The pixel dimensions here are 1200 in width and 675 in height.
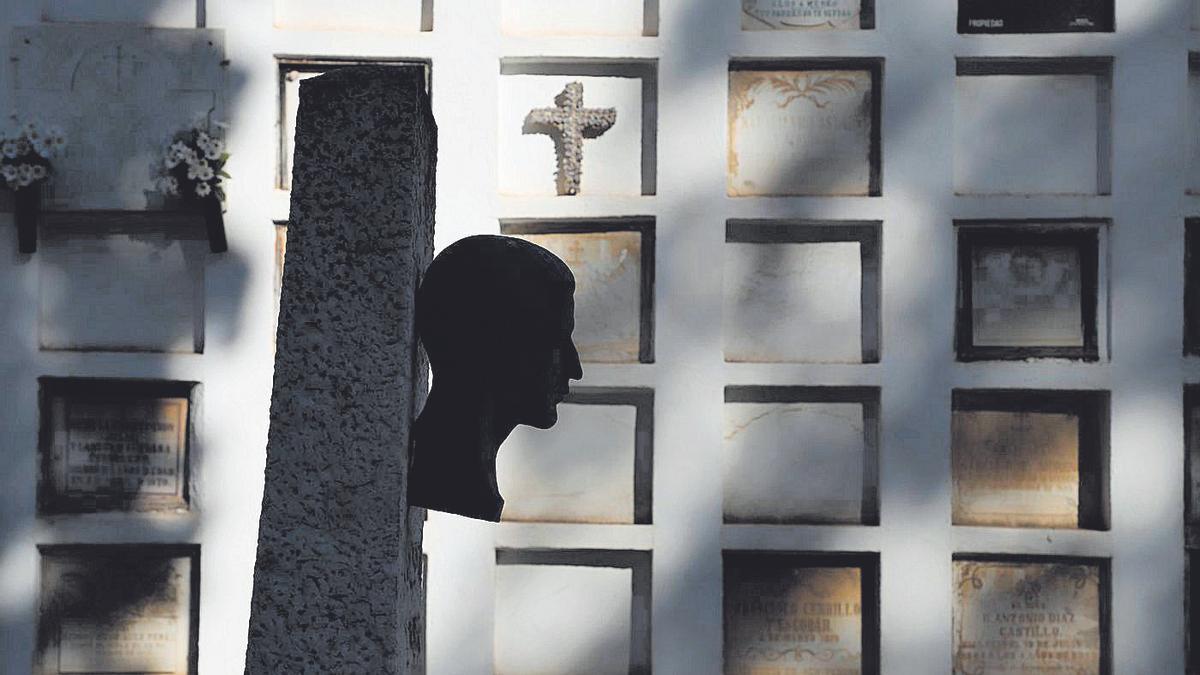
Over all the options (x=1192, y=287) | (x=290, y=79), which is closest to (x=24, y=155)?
(x=290, y=79)

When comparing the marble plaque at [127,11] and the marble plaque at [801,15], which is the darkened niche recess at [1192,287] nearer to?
the marble plaque at [801,15]

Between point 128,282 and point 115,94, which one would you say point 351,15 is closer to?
point 115,94

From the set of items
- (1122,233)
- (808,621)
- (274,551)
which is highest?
(1122,233)

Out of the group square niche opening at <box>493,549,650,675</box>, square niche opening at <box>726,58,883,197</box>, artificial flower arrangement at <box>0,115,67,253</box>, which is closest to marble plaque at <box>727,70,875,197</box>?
square niche opening at <box>726,58,883,197</box>

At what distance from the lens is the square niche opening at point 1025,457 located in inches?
62.0

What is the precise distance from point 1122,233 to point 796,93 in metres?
0.51

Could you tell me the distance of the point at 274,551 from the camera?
0.81m

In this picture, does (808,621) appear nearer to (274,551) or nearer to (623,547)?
(623,547)

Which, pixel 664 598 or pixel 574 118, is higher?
pixel 574 118

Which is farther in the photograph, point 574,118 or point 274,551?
point 574,118

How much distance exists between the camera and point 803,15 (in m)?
1.60

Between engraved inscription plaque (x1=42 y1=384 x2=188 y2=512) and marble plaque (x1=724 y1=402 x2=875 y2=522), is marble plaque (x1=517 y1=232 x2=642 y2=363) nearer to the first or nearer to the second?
marble plaque (x1=724 y1=402 x2=875 y2=522)

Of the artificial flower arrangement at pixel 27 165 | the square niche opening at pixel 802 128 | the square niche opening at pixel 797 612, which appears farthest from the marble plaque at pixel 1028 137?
the artificial flower arrangement at pixel 27 165

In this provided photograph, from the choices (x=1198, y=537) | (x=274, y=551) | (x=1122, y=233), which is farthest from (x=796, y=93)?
(x=274, y=551)
